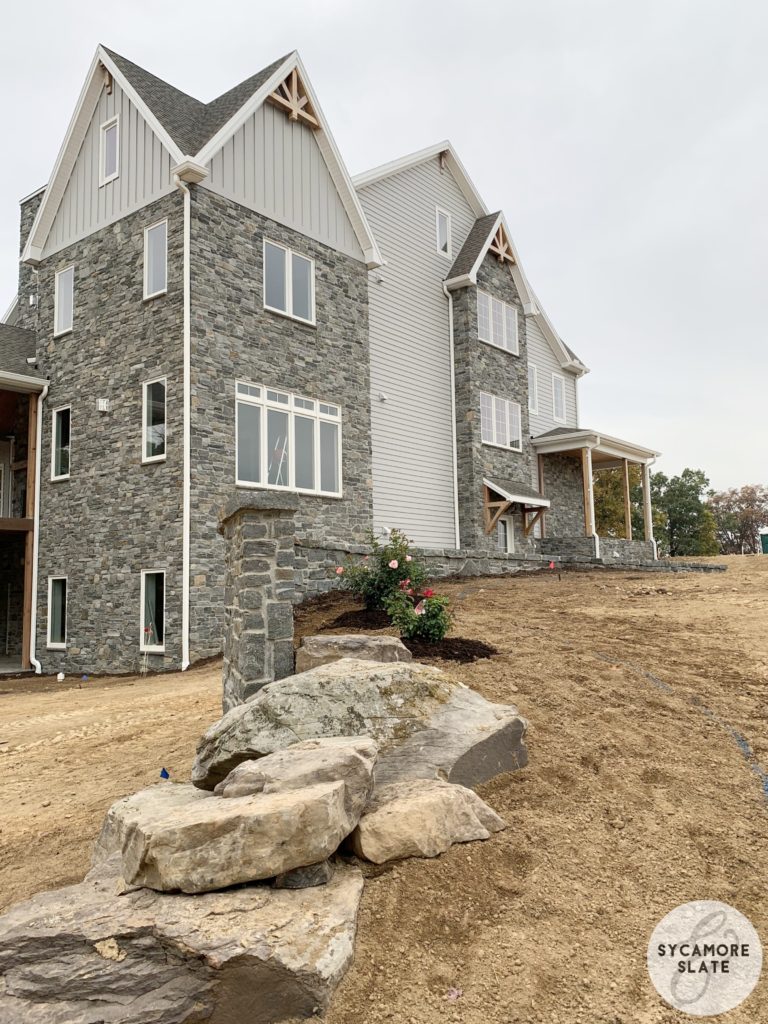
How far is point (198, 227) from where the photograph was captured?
514 inches

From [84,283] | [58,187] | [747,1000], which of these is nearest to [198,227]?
[84,283]

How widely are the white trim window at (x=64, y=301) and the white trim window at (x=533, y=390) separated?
46.6 ft

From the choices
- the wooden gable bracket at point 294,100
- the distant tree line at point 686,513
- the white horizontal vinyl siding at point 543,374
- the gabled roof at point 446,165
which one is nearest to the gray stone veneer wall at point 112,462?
the wooden gable bracket at point 294,100

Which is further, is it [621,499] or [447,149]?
[621,499]

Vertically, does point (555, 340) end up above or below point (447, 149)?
below

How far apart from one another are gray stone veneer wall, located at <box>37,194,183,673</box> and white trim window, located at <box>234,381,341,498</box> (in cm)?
132

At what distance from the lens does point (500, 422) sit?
20.8 meters

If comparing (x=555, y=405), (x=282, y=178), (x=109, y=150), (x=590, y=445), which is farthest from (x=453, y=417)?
(x=109, y=150)

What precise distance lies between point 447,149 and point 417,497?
10.1 metres

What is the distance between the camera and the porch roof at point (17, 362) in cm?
1520

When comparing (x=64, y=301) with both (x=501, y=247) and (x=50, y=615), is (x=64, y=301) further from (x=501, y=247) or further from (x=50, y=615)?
(x=501, y=247)

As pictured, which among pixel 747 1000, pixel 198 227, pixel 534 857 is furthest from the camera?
pixel 198 227

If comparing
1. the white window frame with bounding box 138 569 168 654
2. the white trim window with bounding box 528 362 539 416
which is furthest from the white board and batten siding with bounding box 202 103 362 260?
the white trim window with bounding box 528 362 539 416

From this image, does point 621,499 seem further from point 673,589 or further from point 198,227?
point 198,227
